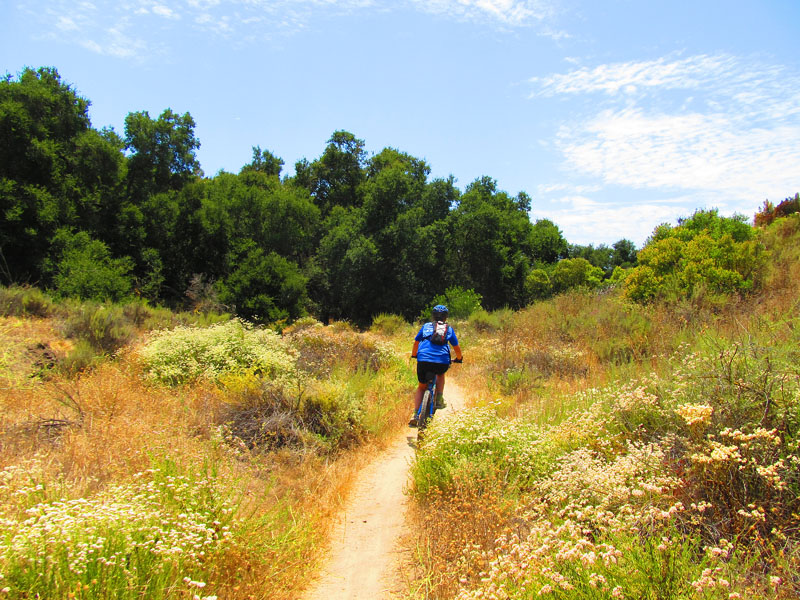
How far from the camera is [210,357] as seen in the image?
8070mm

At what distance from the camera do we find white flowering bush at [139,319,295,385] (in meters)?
7.48

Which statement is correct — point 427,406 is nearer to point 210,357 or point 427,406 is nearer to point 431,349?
point 431,349

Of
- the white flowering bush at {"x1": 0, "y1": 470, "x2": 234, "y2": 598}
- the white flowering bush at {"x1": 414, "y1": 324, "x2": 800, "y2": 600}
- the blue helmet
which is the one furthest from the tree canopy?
the white flowering bush at {"x1": 0, "y1": 470, "x2": 234, "y2": 598}

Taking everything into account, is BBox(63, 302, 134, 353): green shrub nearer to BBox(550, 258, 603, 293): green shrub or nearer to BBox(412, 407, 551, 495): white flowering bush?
BBox(412, 407, 551, 495): white flowering bush

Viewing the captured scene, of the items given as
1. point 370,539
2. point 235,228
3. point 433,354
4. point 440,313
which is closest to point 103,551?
point 370,539

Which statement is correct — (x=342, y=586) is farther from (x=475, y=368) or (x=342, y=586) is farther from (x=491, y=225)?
(x=491, y=225)

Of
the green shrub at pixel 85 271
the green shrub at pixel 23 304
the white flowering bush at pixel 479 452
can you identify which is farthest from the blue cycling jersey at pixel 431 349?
the green shrub at pixel 85 271

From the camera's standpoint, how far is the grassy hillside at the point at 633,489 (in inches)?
90.3

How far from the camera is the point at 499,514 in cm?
342

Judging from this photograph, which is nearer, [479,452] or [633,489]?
[633,489]

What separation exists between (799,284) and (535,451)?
8.68 metres

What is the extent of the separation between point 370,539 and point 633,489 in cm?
224

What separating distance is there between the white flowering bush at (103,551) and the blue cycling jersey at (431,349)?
13.0 ft

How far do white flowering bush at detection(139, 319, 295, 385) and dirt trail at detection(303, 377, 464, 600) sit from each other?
2365 mm
